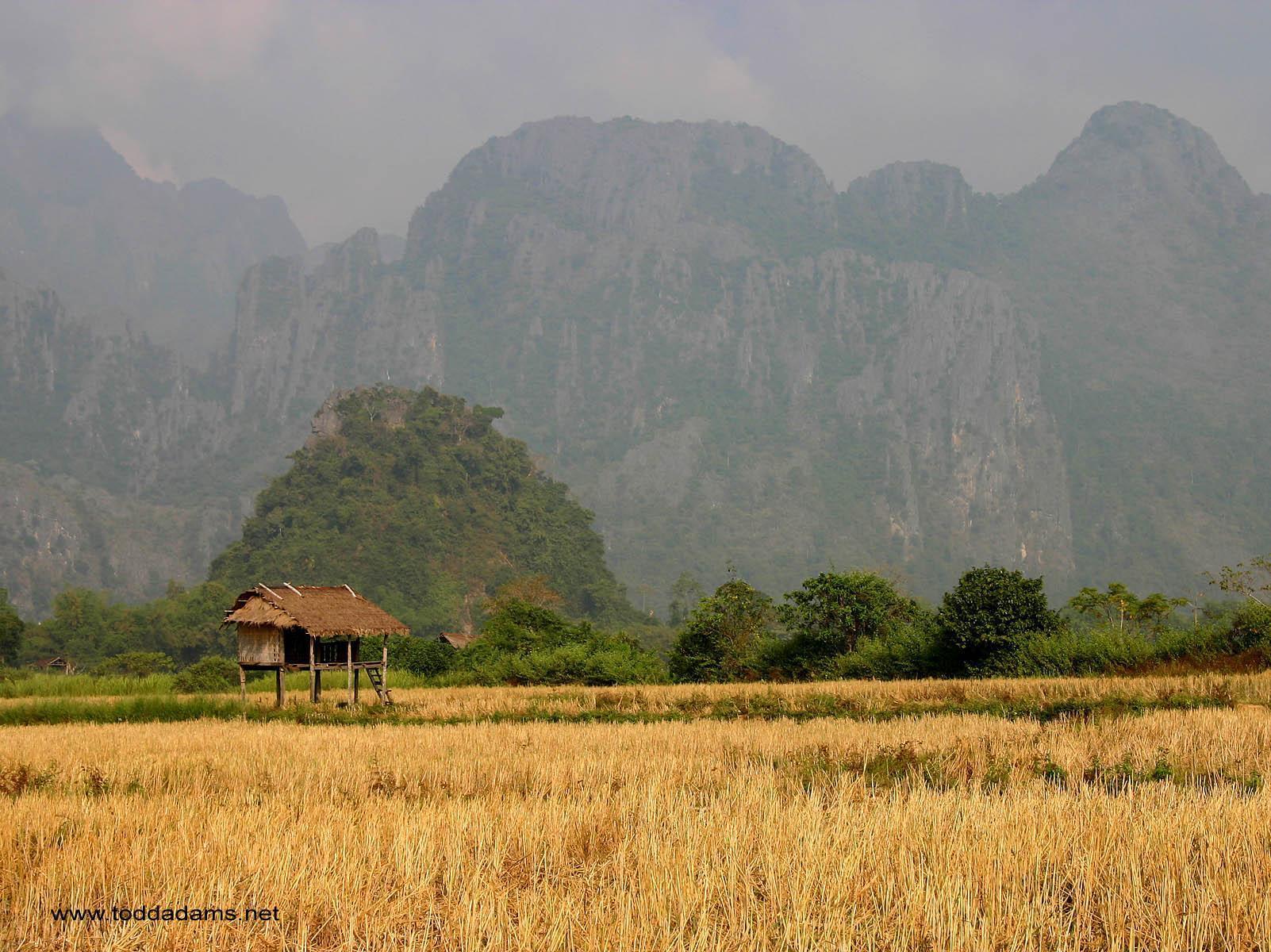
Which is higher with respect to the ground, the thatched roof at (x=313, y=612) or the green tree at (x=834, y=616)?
the thatched roof at (x=313, y=612)

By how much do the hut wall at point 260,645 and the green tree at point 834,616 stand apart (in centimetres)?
1675

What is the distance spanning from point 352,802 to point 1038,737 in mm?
8973

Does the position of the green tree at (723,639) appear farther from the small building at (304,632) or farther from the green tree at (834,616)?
the small building at (304,632)

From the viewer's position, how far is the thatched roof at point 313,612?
30.5 metres

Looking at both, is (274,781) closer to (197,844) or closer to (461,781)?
(461,781)

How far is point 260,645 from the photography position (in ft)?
102

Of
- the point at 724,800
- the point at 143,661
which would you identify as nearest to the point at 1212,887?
the point at 724,800

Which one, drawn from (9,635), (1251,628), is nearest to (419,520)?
(9,635)

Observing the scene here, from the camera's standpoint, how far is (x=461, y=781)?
1180 centimetres

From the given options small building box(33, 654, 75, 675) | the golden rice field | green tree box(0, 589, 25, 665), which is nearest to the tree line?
the golden rice field

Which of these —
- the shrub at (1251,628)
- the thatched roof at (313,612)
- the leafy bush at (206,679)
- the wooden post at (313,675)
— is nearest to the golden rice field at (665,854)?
the wooden post at (313,675)

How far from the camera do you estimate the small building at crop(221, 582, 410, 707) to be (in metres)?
30.5

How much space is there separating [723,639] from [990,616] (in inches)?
470

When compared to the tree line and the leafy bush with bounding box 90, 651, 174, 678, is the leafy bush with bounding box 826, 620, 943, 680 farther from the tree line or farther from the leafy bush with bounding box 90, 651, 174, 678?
the leafy bush with bounding box 90, 651, 174, 678
